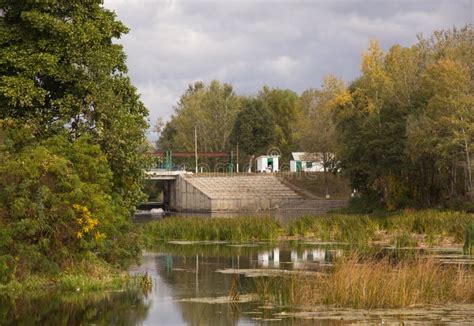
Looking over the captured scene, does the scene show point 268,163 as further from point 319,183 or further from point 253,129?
point 319,183

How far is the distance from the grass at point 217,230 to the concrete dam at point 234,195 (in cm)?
4444

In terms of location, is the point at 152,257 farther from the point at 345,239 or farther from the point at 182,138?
the point at 182,138

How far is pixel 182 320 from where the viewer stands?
2170 centimetres

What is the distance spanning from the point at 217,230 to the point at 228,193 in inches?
2185

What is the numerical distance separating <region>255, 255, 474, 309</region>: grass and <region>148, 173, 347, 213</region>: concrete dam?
67866mm

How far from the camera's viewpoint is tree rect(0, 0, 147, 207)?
30828 millimetres

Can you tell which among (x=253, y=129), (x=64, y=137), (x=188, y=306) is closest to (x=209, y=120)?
(x=253, y=129)

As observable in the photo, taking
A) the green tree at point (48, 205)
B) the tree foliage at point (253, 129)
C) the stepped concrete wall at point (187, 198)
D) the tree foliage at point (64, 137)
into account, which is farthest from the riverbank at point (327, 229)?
the tree foliage at point (253, 129)

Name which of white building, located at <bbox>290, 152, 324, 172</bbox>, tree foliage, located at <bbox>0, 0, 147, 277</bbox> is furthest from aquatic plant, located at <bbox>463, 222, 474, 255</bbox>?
white building, located at <bbox>290, 152, 324, 172</bbox>

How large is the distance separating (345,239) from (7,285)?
20.3 m

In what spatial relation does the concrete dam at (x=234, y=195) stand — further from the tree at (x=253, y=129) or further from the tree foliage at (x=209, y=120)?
the tree foliage at (x=209, y=120)

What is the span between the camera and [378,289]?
2220cm

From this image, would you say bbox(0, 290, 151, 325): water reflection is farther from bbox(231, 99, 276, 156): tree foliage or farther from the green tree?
bbox(231, 99, 276, 156): tree foliage

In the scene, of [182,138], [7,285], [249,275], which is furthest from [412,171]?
[182,138]
